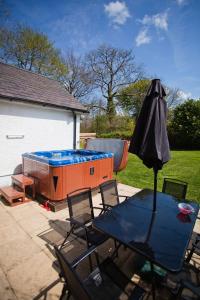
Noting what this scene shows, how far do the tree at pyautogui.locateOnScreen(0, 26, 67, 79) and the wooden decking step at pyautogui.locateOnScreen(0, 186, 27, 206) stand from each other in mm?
14957

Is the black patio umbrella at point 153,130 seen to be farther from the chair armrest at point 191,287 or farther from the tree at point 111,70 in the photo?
the tree at point 111,70

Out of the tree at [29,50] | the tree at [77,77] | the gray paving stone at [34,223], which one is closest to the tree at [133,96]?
the tree at [77,77]

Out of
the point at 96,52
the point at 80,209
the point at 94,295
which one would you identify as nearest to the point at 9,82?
the point at 80,209

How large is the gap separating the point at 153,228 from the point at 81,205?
4.39ft

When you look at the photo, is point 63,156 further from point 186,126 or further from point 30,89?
point 186,126

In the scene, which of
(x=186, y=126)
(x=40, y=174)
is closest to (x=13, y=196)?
(x=40, y=174)

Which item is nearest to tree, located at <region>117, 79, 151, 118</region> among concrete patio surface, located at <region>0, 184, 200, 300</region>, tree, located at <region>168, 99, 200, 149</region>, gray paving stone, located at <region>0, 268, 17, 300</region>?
tree, located at <region>168, 99, 200, 149</region>

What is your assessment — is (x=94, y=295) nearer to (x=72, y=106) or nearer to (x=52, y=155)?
(x=52, y=155)

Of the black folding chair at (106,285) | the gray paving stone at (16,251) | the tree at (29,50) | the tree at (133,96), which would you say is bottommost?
the gray paving stone at (16,251)

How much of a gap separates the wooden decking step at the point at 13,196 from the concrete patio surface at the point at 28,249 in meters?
0.21

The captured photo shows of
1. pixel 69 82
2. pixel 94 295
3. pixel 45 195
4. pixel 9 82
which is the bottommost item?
pixel 45 195

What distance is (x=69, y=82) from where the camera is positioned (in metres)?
22.3

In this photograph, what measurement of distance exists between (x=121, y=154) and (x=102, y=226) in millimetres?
5664

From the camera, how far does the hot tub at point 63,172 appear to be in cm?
473
